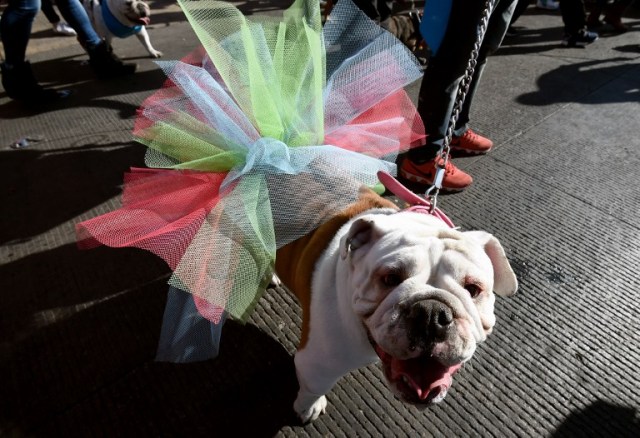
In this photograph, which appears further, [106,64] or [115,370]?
[106,64]

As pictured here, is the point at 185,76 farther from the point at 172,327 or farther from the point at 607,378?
the point at 607,378

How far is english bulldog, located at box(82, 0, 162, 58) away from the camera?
3879 millimetres

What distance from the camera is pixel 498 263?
1.23 m

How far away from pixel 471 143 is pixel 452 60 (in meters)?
0.86

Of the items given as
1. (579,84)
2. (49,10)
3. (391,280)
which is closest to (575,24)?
(579,84)

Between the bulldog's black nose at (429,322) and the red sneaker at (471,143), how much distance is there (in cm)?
225

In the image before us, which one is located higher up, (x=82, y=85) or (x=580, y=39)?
(x=82, y=85)

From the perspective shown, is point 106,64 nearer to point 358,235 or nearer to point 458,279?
point 358,235

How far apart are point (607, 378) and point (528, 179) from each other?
147cm

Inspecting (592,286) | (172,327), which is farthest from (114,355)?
(592,286)

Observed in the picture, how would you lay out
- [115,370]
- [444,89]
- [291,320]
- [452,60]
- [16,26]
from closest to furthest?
1. [115,370]
2. [291,320]
3. [452,60]
4. [444,89]
5. [16,26]

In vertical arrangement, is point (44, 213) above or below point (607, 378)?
above

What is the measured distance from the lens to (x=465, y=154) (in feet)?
9.82

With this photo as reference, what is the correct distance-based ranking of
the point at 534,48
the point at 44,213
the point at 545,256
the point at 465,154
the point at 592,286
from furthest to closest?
the point at 534,48 < the point at 465,154 < the point at 44,213 < the point at 545,256 < the point at 592,286
